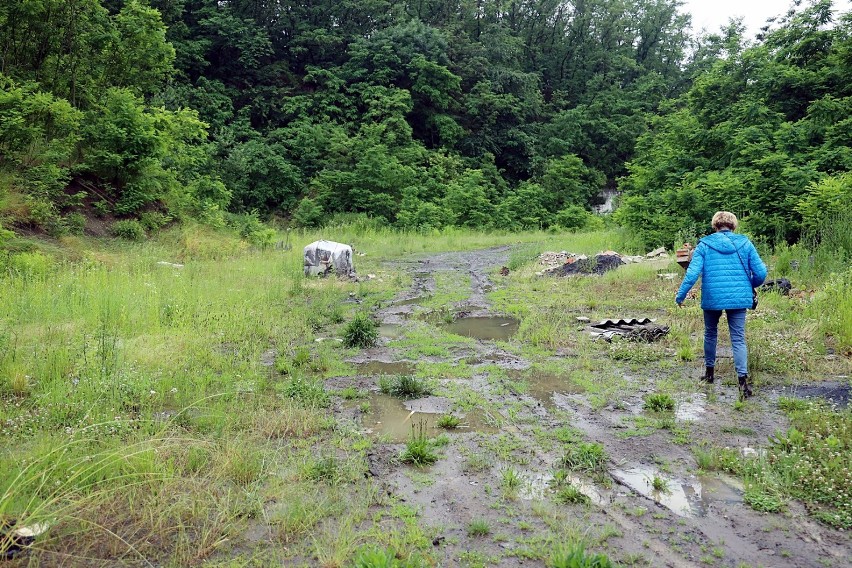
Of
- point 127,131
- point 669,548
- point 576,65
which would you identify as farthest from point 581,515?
point 576,65

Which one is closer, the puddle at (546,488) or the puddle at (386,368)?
the puddle at (546,488)

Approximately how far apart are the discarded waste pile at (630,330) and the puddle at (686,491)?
12.6ft

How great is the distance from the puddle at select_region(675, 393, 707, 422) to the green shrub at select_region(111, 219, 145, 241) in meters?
13.0

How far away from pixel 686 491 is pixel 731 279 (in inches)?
109

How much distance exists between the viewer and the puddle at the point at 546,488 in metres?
3.69

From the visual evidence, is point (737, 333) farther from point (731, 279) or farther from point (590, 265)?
point (590, 265)

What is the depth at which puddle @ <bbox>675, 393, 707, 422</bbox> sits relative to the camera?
508 cm

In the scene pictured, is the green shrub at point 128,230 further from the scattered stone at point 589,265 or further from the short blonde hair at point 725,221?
the short blonde hair at point 725,221

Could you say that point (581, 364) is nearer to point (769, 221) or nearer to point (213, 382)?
point (213, 382)

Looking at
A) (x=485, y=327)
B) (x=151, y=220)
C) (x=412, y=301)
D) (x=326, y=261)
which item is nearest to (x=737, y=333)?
(x=485, y=327)

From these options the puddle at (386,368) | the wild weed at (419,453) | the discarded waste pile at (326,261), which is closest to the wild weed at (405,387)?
the puddle at (386,368)

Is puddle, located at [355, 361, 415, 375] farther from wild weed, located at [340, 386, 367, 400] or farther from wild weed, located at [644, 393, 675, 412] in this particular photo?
wild weed, located at [644, 393, 675, 412]

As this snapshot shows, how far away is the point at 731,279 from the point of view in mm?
5754

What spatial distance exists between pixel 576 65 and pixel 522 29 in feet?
18.2
